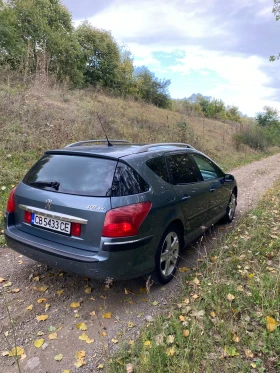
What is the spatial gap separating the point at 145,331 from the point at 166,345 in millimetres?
280

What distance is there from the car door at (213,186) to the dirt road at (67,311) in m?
1.09

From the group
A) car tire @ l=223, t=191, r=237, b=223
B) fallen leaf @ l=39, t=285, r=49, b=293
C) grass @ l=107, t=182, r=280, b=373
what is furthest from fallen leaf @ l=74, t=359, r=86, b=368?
car tire @ l=223, t=191, r=237, b=223

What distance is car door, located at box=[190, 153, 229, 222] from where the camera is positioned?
181 inches

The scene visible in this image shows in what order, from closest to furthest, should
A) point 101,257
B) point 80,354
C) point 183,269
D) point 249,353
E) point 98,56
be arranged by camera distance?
point 249,353
point 80,354
point 101,257
point 183,269
point 98,56

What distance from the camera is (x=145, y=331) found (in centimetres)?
262

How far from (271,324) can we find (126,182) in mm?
1896

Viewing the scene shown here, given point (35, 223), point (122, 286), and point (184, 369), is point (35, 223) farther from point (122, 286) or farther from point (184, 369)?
point (184, 369)

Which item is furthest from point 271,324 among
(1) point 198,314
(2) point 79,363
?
Answer: (2) point 79,363

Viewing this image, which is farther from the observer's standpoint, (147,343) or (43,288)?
(43,288)

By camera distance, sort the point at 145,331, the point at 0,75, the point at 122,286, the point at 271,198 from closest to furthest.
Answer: the point at 145,331, the point at 122,286, the point at 271,198, the point at 0,75

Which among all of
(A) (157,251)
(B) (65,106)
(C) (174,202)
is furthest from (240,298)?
(B) (65,106)

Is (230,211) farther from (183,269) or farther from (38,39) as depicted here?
(38,39)

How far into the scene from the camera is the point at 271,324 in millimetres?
2545

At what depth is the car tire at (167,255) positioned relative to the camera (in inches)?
130
